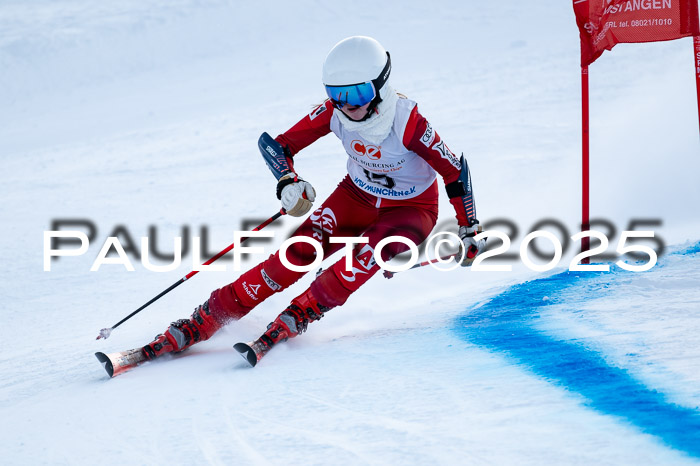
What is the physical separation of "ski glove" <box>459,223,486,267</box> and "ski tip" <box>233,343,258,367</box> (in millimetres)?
1129

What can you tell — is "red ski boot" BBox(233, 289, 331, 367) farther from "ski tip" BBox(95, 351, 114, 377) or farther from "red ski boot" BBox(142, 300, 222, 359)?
"ski tip" BBox(95, 351, 114, 377)

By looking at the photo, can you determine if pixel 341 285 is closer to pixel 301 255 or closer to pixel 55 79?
pixel 301 255

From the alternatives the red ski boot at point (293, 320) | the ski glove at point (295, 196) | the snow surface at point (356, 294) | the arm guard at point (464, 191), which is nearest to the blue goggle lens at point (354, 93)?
the ski glove at point (295, 196)

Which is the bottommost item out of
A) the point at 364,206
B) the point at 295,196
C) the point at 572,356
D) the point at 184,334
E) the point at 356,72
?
the point at 572,356

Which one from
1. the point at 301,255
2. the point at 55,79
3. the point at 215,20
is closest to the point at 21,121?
the point at 55,79

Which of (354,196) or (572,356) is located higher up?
(354,196)

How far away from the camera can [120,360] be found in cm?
363

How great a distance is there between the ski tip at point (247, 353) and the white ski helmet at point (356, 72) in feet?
4.01

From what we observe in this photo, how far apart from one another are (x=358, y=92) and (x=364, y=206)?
768mm

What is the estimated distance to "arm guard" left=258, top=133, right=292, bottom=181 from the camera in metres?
4.05

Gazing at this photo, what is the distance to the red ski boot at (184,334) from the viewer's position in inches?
149

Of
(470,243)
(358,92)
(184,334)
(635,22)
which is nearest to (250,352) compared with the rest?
(184,334)

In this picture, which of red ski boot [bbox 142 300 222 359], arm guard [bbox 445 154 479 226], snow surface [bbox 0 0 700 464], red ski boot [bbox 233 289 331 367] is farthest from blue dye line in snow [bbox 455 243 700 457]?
red ski boot [bbox 142 300 222 359]

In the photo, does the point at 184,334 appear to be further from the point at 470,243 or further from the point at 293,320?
the point at 470,243
